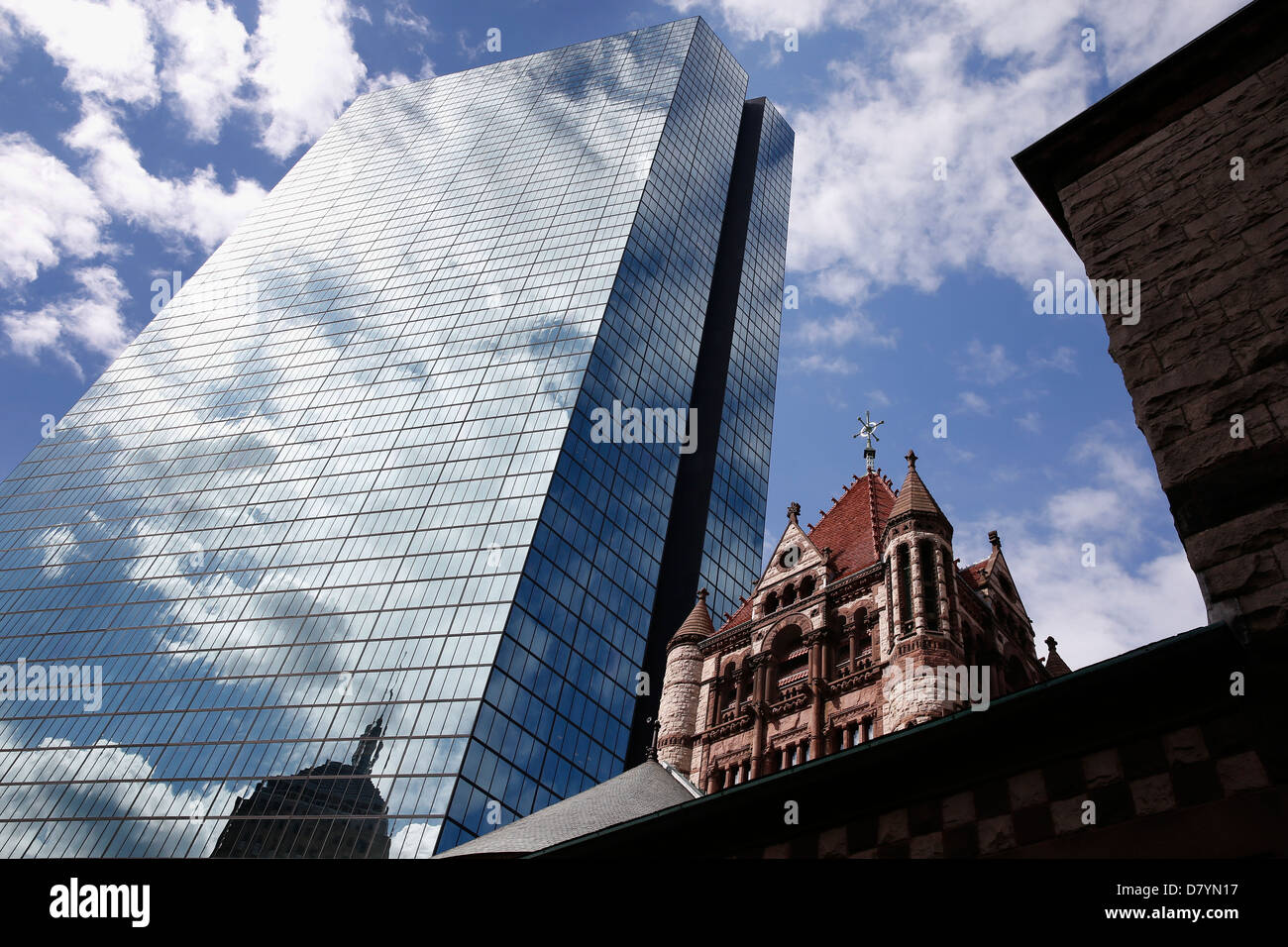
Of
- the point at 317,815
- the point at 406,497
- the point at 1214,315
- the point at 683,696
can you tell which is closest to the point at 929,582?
the point at 683,696

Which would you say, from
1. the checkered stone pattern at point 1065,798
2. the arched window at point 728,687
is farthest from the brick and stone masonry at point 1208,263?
the arched window at point 728,687

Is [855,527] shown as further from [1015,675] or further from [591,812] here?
[591,812]

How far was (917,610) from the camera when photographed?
27.2 metres

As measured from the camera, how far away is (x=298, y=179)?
362ft

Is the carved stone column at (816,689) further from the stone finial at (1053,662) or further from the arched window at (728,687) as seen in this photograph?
the stone finial at (1053,662)

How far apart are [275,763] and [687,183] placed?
66.1m

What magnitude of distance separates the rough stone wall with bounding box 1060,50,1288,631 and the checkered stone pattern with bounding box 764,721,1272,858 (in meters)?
1.22

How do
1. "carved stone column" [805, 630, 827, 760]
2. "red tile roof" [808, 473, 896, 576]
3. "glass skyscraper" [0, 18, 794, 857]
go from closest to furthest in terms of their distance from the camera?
"carved stone column" [805, 630, 827, 760]
"red tile roof" [808, 473, 896, 576]
"glass skyscraper" [0, 18, 794, 857]

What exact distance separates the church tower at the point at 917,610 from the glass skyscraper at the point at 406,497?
83.1 ft

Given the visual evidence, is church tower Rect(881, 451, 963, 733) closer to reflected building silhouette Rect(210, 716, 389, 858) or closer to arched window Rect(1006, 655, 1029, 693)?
arched window Rect(1006, 655, 1029, 693)

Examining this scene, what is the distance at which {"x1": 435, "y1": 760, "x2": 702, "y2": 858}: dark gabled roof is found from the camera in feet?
68.4

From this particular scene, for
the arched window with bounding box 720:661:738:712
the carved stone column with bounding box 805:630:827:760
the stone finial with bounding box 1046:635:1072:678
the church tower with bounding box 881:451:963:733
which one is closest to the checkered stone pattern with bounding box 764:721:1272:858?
the church tower with bounding box 881:451:963:733

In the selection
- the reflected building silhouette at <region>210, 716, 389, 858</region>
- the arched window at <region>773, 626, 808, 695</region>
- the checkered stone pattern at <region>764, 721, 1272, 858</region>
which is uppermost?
the arched window at <region>773, 626, 808, 695</region>
